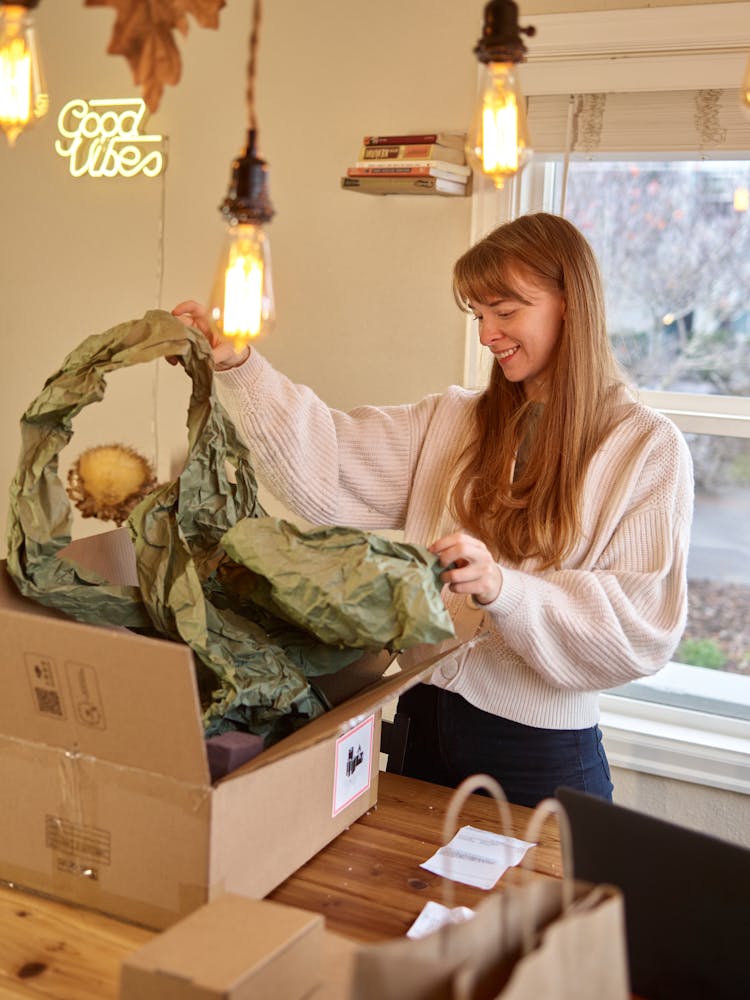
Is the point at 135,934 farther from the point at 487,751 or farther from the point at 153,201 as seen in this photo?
the point at 153,201

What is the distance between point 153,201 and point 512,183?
1067 mm

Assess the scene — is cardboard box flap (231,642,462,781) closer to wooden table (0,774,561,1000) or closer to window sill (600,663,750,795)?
wooden table (0,774,561,1000)

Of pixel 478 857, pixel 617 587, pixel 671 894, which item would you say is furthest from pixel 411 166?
pixel 671 894

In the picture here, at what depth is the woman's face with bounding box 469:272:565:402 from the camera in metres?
1.82

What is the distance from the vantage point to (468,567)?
1.44 m

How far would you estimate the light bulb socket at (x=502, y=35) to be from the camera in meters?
1.09

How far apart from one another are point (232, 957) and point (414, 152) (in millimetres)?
2094

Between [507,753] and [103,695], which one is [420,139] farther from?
[103,695]

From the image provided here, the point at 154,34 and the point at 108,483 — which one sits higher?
the point at 154,34

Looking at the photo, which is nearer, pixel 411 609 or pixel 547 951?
pixel 547 951

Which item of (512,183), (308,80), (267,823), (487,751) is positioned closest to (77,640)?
(267,823)

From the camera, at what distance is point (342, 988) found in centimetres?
100

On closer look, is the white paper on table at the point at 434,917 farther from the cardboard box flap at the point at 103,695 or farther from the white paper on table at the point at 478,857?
the cardboard box flap at the point at 103,695

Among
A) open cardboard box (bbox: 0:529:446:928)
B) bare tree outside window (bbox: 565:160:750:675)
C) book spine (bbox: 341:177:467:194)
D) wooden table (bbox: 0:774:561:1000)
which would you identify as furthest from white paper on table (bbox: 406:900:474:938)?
book spine (bbox: 341:177:467:194)
